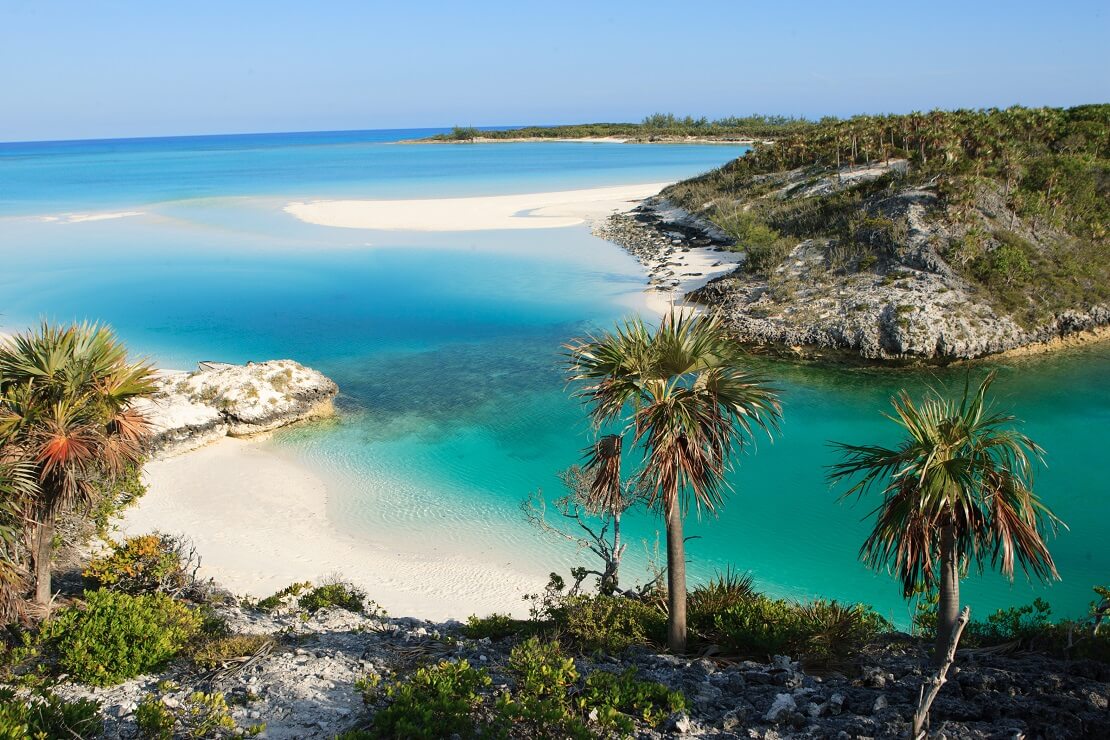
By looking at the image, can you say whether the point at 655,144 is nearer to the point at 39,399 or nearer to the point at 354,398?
the point at 354,398

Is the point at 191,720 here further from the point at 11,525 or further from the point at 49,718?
the point at 11,525

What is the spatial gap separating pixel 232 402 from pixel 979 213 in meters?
32.3

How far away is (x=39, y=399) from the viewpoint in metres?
10.7

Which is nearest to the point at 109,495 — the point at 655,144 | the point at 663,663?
the point at 663,663

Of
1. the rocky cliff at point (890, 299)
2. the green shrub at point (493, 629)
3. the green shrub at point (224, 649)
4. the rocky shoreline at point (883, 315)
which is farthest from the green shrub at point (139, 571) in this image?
the rocky shoreline at point (883, 315)

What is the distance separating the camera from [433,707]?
24.6 ft

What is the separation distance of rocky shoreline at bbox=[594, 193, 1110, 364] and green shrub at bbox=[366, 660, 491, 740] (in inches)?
962

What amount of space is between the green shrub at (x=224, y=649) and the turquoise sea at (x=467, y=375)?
6.72 m

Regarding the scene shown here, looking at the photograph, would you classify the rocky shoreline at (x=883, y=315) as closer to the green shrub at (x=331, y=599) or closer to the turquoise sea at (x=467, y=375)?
the turquoise sea at (x=467, y=375)

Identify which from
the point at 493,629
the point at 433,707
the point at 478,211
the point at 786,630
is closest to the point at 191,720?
the point at 433,707

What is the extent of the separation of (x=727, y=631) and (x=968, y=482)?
3.81 m

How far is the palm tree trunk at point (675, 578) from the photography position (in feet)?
31.0

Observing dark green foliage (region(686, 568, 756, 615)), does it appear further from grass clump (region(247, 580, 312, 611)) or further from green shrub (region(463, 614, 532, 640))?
grass clump (region(247, 580, 312, 611))

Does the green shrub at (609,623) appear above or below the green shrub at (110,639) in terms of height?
below
